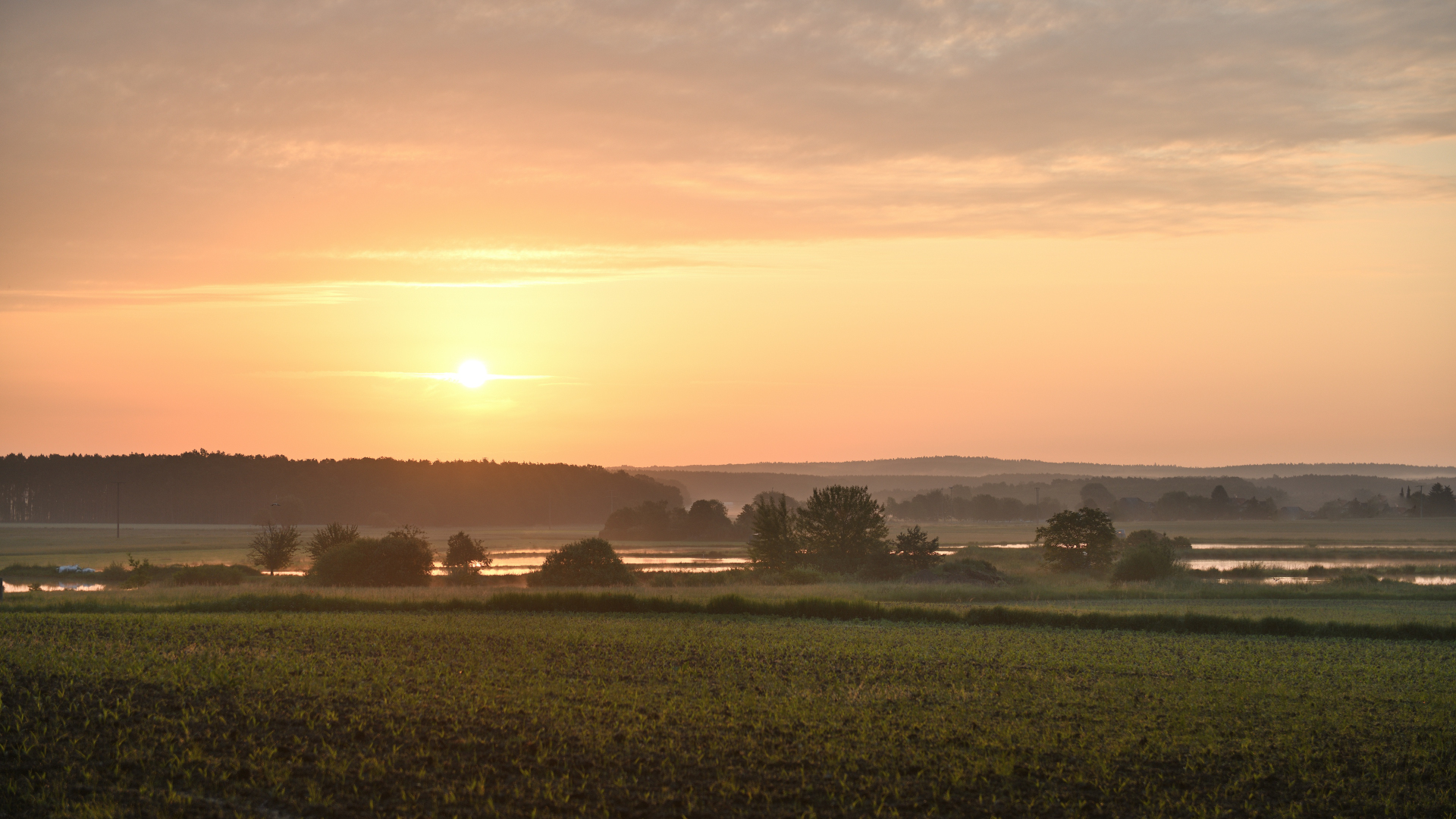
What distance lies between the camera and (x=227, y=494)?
197375mm

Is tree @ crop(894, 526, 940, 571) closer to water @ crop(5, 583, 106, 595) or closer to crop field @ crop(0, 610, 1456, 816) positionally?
crop field @ crop(0, 610, 1456, 816)

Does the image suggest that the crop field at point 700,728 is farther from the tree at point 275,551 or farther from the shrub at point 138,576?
the tree at point 275,551

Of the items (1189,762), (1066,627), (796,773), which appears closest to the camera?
(796,773)

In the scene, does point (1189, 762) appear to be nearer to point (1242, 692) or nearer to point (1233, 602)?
point (1242, 692)

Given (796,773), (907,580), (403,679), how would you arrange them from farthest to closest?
(907,580) → (403,679) → (796,773)

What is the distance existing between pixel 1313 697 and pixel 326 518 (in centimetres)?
19217

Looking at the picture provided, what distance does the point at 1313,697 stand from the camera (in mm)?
25250

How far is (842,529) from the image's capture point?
8325 cm

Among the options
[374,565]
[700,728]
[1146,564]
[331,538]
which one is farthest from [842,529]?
[700,728]

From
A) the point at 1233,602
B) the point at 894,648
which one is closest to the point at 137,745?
the point at 894,648

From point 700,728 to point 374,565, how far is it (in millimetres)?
49726

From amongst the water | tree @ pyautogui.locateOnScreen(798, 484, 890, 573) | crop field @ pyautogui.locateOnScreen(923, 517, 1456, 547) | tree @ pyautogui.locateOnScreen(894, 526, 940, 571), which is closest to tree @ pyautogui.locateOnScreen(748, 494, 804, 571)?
tree @ pyautogui.locateOnScreen(798, 484, 890, 573)

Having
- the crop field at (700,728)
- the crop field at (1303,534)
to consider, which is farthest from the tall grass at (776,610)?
the crop field at (1303,534)

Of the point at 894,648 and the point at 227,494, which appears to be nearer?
the point at 894,648
